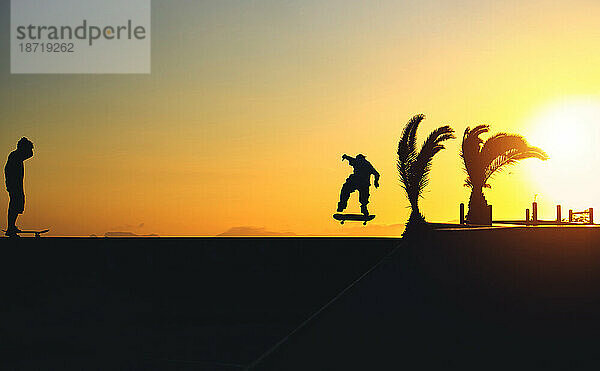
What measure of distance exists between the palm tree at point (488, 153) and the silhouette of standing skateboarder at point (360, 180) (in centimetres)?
819

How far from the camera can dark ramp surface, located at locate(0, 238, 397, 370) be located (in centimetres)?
669

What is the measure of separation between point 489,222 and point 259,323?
26.4 metres

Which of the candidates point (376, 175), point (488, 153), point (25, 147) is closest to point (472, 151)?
point (488, 153)

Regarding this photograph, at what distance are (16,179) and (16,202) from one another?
0.63 m

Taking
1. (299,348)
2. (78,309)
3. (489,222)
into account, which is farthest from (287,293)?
(489,222)

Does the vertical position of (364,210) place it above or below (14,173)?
below

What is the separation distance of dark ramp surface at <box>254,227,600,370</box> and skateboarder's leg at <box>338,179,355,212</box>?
29.8 feet

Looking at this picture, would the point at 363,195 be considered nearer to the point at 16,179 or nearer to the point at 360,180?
the point at 360,180

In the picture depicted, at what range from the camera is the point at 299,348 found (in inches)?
264

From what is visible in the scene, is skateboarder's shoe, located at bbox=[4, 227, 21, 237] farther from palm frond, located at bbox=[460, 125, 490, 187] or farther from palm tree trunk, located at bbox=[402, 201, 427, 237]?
palm frond, located at bbox=[460, 125, 490, 187]

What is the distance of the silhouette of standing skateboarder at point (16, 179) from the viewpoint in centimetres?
1920

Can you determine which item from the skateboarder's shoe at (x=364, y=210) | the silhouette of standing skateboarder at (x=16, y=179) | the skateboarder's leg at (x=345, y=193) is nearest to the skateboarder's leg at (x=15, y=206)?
the silhouette of standing skateboarder at (x=16, y=179)

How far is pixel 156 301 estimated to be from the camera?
10.2 meters

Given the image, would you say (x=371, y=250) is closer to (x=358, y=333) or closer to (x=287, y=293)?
(x=287, y=293)
